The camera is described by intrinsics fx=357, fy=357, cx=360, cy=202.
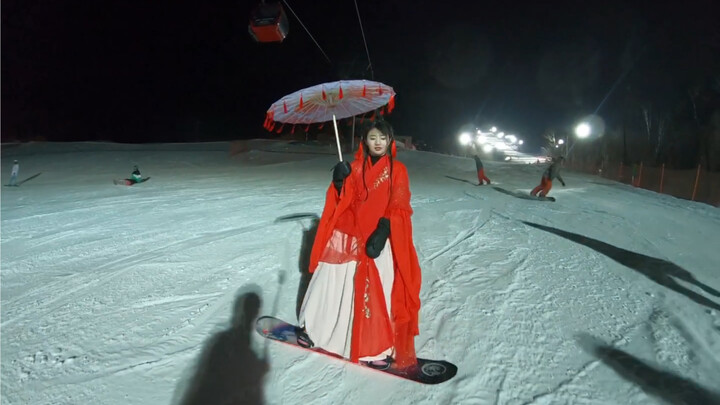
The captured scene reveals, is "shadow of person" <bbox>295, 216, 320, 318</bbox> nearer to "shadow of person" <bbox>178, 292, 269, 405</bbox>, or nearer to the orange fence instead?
"shadow of person" <bbox>178, 292, 269, 405</bbox>

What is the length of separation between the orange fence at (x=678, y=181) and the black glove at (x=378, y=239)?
1698 cm

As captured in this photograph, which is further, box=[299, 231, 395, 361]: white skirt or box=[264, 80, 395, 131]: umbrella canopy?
box=[264, 80, 395, 131]: umbrella canopy

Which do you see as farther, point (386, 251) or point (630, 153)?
point (630, 153)

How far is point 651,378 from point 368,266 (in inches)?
87.4

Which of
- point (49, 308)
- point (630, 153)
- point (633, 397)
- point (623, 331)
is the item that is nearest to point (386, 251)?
point (633, 397)

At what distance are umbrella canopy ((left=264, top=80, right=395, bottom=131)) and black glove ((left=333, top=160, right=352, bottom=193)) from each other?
0.56 m

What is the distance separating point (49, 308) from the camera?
3.61 metres

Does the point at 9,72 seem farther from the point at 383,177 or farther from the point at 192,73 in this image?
A: the point at 383,177

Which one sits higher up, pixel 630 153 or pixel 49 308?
pixel 630 153

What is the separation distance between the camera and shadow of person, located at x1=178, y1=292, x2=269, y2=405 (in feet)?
7.97

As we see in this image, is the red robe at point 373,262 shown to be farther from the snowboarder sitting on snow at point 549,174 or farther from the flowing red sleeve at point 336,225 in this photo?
the snowboarder sitting on snow at point 549,174

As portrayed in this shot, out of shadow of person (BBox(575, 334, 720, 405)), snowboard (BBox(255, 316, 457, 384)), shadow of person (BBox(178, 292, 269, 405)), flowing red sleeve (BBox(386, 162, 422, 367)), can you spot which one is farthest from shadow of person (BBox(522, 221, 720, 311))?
shadow of person (BBox(178, 292, 269, 405))

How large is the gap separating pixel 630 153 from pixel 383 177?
1137 inches

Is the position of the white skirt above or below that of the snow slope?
above
